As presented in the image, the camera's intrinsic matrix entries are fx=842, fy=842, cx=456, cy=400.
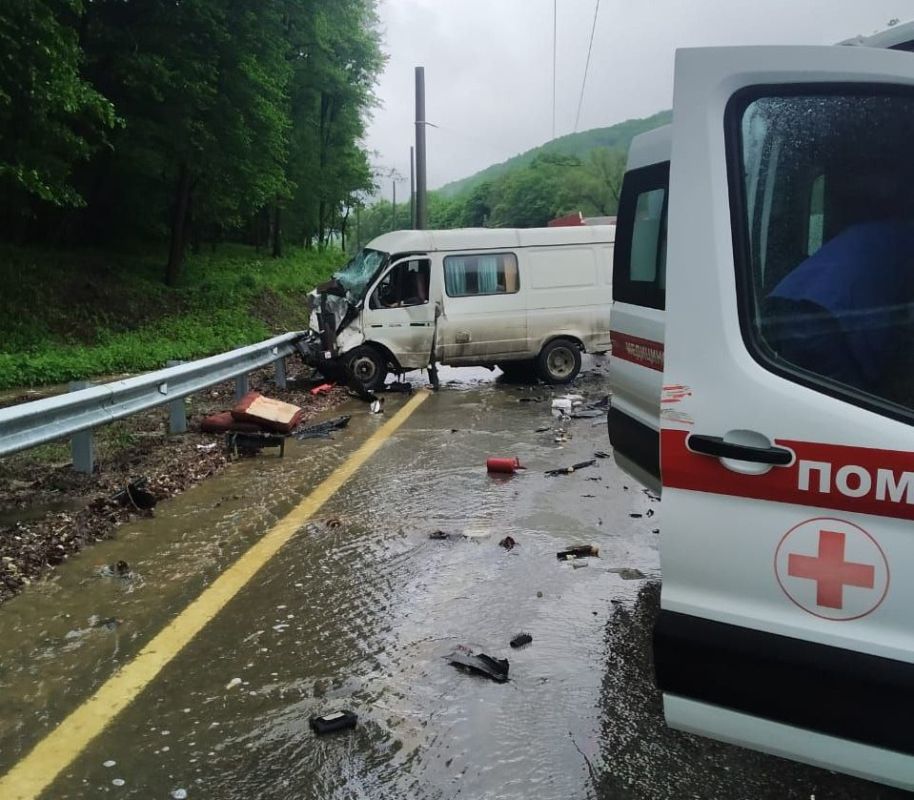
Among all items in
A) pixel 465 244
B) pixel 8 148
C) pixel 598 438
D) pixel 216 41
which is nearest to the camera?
pixel 598 438

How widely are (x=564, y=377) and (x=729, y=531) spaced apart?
10.7 meters

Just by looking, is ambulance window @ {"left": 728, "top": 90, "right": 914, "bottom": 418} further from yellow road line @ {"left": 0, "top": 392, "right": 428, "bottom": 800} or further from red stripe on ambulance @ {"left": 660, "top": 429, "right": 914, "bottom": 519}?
yellow road line @ {"left": 0, "top": 392, "right": 428, "bottom": 800}

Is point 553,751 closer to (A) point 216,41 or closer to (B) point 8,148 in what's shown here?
(B) point 8,148

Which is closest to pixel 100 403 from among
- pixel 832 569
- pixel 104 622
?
pixel 104 622

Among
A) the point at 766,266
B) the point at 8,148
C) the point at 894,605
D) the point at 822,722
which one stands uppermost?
the point at 8,148

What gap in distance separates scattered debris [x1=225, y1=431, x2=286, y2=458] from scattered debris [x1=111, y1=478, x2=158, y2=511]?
1.84 m

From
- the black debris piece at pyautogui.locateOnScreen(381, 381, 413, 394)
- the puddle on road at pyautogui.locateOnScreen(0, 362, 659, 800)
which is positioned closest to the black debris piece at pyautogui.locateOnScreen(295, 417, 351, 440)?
the puddle on road at pyautogui.locateOnScreen(0, 362, 659, 800)

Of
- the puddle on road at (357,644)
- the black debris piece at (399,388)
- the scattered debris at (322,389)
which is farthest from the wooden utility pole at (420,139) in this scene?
the puddle on road at (357,644)

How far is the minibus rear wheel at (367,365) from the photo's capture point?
12.0 metres

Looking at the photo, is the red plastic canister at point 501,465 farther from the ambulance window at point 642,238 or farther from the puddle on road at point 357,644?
the ambulance window at point 642,238

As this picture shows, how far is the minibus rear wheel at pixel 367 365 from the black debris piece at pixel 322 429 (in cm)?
234

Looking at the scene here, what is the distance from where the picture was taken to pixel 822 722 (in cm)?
206

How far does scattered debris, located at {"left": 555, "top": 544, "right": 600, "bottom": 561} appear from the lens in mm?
4961

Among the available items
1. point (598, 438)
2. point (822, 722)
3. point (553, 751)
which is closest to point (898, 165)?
point (822, 722)
